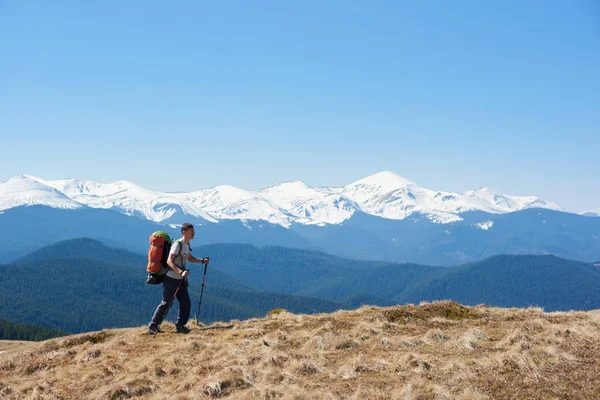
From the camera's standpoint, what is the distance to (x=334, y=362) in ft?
40.2

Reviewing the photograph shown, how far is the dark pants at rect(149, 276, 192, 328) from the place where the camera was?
16.5 metres

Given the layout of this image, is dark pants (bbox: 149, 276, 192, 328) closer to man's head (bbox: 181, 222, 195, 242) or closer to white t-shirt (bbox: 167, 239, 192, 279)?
white t-shirt (bbox: 167, 239, 192, 279)

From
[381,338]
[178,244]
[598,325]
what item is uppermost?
[178,244]

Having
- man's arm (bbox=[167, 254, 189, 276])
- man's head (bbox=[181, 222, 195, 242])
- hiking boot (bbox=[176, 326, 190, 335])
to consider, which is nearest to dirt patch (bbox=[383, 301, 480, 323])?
hiking boot (bbox=[176, 326, 190, 335])

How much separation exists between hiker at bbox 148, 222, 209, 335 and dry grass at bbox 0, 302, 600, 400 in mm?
581

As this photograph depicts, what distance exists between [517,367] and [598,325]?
585 cm

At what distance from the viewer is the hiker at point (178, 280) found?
16344 mm

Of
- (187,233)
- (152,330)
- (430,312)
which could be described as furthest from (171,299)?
(430,312)

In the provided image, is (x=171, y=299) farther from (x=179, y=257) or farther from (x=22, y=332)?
(x=22, y=332)

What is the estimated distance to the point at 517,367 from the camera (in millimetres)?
10391

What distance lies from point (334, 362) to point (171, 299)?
689cm

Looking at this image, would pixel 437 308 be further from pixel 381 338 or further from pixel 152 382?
pixel 152 382

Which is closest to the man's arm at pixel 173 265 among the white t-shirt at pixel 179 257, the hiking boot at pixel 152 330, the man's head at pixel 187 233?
the white t-shirt at pixel 179 257

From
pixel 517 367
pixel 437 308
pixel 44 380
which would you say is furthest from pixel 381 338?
pixel 44 380
